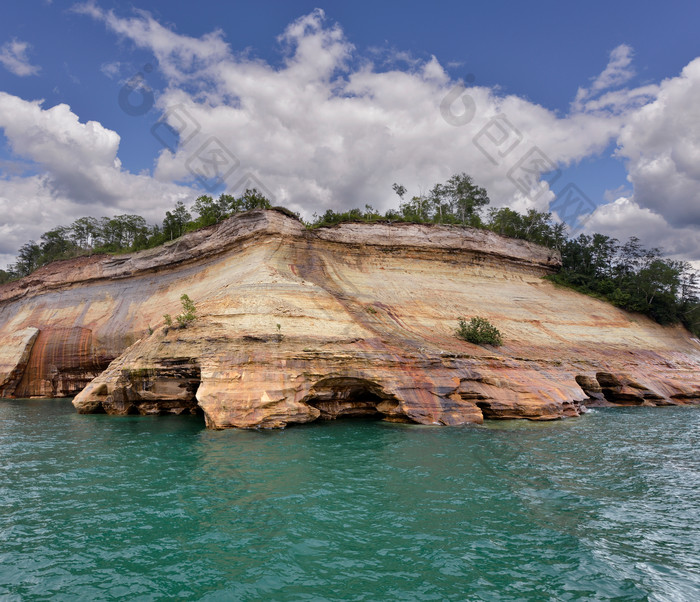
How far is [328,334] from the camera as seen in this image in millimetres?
20188

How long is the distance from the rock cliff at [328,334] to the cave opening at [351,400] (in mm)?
103

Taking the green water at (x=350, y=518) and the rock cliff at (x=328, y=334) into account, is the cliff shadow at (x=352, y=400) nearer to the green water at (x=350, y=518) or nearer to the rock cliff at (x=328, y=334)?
the rock cliff at (x=328, y=334)

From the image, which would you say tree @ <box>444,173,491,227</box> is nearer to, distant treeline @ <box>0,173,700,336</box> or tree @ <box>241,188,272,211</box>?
distant treeline @ <box>0,173,700,336</box>

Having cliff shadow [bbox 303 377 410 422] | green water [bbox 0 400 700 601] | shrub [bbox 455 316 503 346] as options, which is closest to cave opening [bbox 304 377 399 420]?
cliff shadow [bbox 303 377 410 422]

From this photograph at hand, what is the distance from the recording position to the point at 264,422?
54.8 ft

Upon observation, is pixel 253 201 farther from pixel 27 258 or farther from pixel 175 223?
pixel 27 258

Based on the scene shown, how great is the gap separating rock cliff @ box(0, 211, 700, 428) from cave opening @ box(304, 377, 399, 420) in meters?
0.10

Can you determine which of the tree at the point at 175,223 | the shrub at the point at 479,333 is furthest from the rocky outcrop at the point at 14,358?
the shrub at the point at 479,333

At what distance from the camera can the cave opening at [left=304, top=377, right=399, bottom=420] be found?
1884cm

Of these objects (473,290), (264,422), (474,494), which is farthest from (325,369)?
(473,290)

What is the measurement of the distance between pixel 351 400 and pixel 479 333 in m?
9.04

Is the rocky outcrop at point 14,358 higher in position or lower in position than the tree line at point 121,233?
lower

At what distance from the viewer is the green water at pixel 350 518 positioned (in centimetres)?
621

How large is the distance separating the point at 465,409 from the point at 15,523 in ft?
51.8
